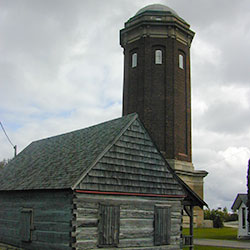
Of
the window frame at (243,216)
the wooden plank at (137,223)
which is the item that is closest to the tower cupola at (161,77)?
the window frame at (243,216)

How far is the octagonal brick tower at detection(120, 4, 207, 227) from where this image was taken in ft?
126

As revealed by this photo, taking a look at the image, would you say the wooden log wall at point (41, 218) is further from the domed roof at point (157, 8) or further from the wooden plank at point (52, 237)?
the domed roof at point (157, 8)

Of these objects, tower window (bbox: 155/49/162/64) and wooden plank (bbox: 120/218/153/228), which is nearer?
wooden plank (bbox: 120/218/153/228)

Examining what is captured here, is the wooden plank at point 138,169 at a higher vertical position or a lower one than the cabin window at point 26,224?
higher

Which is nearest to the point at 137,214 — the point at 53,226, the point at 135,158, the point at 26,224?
the point at 135,158

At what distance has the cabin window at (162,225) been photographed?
56.8 ft

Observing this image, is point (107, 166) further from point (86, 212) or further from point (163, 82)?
point (163, 82)

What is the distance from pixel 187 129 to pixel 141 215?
956 inches

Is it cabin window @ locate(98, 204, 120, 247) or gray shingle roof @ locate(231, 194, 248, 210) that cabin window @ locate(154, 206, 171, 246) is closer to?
cabin window @ locate(98, 204, 120, 247)

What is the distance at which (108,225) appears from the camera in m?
15.4

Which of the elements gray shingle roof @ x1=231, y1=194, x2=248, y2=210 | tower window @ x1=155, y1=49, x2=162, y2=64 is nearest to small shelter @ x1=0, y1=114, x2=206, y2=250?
gray shingle roof @ x1=231, y1=194, x2=248, y2=210

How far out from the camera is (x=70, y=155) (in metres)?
18.3

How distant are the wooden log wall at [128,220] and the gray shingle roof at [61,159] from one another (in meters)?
1.26

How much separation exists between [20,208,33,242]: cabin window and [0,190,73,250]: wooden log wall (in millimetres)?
113
